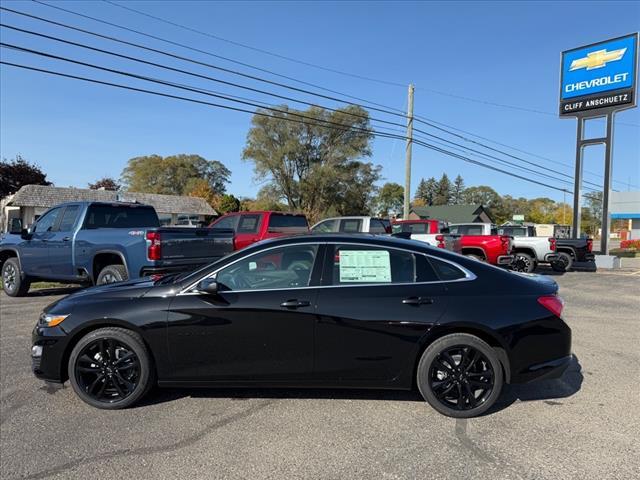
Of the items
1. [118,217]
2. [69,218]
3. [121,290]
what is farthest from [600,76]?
[121,290]

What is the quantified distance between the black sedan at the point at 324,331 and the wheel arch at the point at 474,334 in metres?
0.01

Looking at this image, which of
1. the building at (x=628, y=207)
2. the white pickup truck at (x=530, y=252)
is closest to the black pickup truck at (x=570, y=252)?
the white pickup truck at (x=530, y=252)

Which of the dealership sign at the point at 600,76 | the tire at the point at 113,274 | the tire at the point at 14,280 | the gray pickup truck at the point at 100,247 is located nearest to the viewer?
the gray pickup truck at the point at 100,247

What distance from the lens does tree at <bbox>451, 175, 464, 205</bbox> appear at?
408 feet

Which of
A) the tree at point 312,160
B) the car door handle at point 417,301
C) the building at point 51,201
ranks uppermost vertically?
the tree at point 312,160

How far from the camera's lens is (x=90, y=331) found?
13.1ft

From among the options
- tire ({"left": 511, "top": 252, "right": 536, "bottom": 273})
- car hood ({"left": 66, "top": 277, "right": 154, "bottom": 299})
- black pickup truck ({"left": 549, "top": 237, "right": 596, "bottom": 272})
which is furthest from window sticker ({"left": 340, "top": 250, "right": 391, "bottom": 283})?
black pickup truck ({"left": 549, "top": 237, "right": 596, "bottom": 272})

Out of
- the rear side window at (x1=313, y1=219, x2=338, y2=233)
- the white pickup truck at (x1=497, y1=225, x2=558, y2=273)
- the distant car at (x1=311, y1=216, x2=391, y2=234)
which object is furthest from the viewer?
the white pickup truck at (x1=497, y1=225, x2=558, y2=273)

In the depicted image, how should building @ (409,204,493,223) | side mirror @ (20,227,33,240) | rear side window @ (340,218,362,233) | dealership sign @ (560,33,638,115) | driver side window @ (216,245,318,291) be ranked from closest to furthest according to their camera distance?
driver side window @ (216,245,318,291) → side mirror @ (20,227,33,240) → rear side window @ (340,218,362,233) → dealership sign @ (560,33,638,115) → building @ (409,204,493,223)

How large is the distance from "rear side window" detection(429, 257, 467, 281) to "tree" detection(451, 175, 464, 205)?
124719 millimetres

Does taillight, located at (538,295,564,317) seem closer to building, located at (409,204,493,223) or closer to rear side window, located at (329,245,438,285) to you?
rear side window, located at (329,245,438,285)

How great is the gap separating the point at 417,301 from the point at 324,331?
0.83m

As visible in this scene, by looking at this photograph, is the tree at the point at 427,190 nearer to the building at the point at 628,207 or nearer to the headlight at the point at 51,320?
the building at the point at 628,207

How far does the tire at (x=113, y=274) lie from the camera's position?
7.63m
